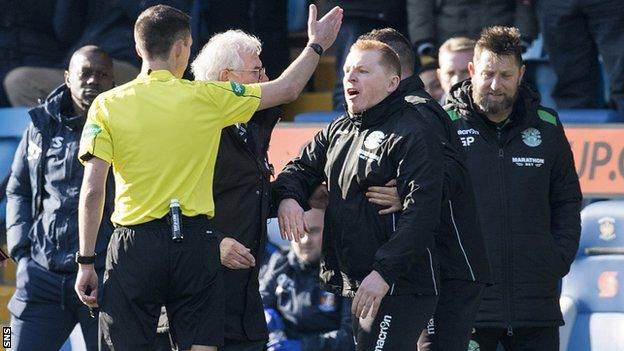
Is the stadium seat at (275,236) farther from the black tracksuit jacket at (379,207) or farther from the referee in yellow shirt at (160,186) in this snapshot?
the referee in yellow shirt at (160,186)

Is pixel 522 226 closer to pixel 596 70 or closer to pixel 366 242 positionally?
pixel 366 242

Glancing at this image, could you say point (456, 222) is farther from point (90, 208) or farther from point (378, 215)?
point (90, 208)

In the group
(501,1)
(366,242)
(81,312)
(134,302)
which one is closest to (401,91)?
(366,242)

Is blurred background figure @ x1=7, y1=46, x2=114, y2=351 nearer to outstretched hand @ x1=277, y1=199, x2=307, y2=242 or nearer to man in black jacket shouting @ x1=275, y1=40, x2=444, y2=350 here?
outstretched hand @ x1=277, y1=199, x2=307, y2=242

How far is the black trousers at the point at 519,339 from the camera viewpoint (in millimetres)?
6148

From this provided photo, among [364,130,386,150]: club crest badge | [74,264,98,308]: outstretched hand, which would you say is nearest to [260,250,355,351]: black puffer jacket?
[74,264,98,308]: outstretched hand

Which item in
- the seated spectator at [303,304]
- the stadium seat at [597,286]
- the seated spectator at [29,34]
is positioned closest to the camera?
the stadium seat at [597,286]

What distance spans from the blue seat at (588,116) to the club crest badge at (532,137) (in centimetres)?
206

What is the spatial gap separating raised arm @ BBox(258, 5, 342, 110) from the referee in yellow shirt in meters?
0.05

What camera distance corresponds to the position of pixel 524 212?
611cm

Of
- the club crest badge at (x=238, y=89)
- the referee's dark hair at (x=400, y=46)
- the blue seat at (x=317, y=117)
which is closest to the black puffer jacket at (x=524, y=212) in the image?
the referee's dark hair at (x=400, y=46)

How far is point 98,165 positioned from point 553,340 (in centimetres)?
217

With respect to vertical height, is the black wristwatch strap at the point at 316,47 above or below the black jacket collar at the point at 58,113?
above

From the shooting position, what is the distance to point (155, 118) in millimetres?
5230
